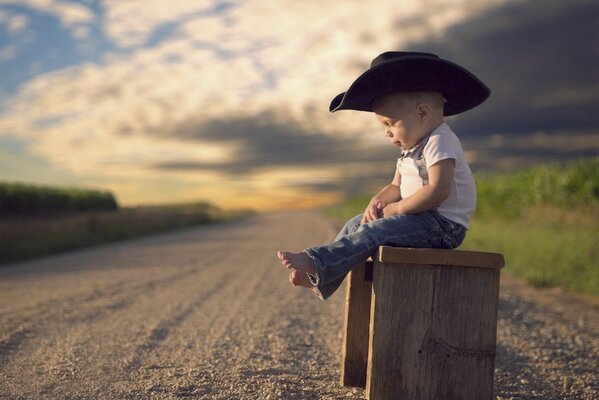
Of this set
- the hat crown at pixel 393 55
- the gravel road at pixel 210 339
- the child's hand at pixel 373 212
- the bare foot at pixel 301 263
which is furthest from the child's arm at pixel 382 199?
the gravel road at pixel 210 339

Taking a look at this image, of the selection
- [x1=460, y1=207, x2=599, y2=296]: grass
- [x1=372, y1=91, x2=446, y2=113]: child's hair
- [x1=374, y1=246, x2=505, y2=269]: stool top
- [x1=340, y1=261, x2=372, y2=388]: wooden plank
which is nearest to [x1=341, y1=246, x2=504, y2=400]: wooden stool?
[x1=374, y1=246, x2=505, y2=269]: stool top

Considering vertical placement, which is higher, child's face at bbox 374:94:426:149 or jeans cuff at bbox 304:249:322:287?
child's face at bbox 374:94:426:149

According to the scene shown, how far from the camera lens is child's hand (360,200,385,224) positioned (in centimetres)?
311

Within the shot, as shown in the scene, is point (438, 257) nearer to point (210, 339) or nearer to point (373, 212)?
point (373, 212)

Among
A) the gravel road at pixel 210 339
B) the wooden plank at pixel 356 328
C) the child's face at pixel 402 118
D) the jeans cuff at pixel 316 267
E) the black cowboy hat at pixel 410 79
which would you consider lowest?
the gravel road at pixel 210 339

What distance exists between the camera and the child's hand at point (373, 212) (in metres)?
3.11

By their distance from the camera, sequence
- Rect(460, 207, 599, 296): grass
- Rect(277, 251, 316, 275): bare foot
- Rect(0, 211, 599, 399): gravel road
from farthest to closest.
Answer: Rect(460, 207, 599, 296): grass → Rect(0, 211, 599, 399): gravel road → Rect(277, 251, 316, 275): bare foot

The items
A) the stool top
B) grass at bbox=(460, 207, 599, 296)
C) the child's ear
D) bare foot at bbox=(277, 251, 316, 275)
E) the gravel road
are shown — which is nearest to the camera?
the stool top

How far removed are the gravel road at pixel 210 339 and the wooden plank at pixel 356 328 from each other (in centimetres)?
10

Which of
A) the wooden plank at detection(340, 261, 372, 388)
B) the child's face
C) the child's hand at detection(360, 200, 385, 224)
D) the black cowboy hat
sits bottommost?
the wooden plank at detection(340, 261, 372, 388)

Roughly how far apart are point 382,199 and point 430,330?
29.8 inches

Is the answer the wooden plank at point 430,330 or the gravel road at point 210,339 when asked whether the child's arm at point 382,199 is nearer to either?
the wooden plank at point 430,330

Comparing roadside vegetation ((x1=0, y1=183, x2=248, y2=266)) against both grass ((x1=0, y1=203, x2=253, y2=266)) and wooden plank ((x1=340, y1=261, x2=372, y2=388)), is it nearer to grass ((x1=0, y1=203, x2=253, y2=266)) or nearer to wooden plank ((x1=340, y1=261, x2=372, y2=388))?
grass ((x1=0, y1=203, x2=253, y2=266))

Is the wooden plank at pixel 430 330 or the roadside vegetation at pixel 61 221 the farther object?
the roadside vegetation at pixel 61 221
